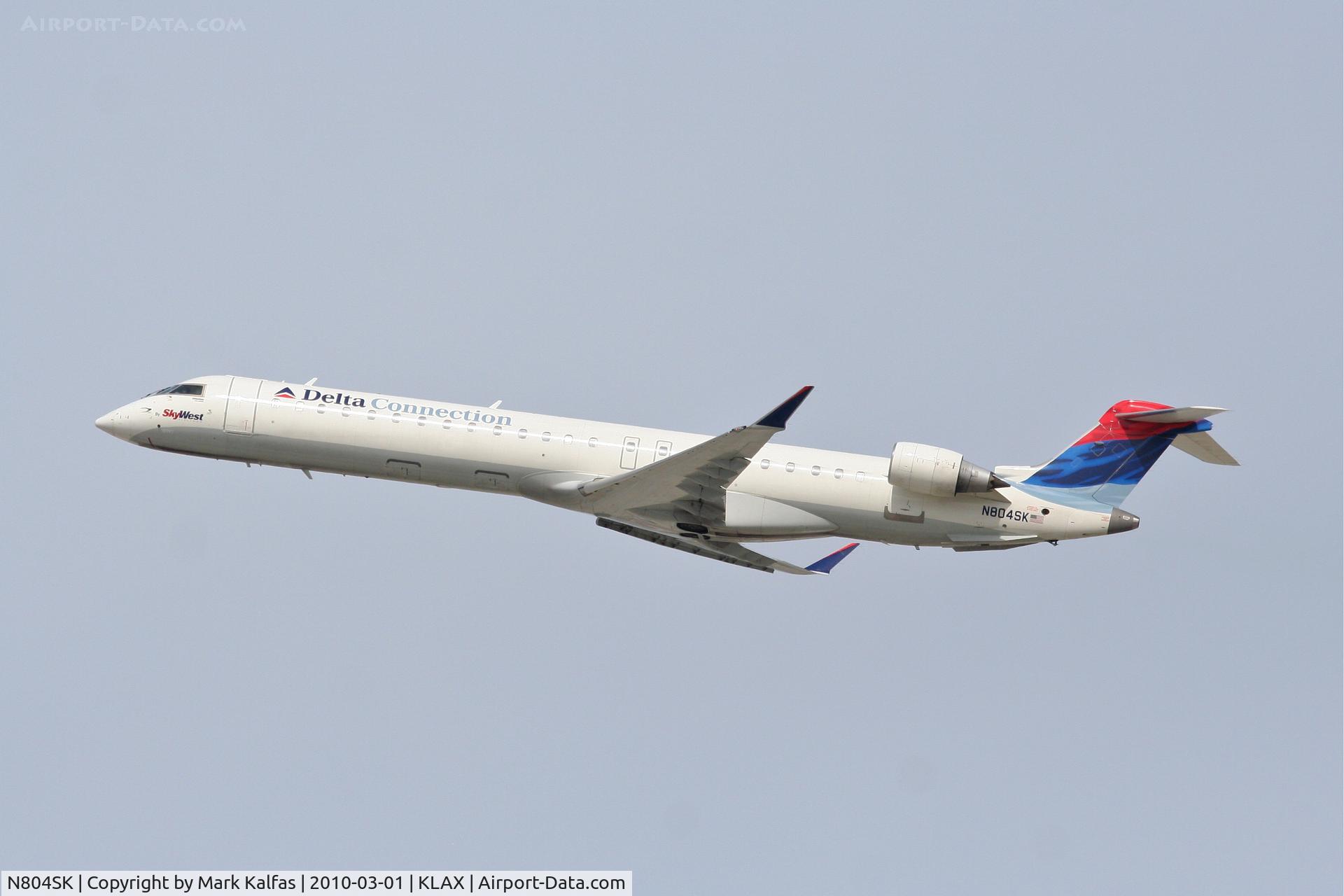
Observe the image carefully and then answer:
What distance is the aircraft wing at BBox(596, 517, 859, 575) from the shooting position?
1719 inches

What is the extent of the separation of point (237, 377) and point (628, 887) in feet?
59.0

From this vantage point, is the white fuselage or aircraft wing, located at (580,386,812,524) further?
the white fuselage

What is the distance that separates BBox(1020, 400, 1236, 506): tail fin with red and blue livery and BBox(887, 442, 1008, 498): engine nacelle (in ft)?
8.36

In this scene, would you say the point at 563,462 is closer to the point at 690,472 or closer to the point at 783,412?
the point at 690,472

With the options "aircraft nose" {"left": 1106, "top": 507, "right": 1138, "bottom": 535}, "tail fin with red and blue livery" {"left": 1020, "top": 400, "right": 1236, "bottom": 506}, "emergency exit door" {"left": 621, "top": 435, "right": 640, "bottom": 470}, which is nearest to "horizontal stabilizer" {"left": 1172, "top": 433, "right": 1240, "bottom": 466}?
"tail fin with red and blue livery" {"left": 1020, "top": 400, "right": 1236, "bottom": 506}

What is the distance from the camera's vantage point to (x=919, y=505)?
3988cm

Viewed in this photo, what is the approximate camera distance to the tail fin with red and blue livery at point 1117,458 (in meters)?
41.2

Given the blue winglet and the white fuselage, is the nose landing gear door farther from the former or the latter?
the blue winglet

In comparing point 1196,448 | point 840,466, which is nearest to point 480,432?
point 840,466

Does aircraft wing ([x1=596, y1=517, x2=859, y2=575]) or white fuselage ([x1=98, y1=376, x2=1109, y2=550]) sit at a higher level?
white fuselage ([x1=98, y1=376, x2=1109, y2=550])

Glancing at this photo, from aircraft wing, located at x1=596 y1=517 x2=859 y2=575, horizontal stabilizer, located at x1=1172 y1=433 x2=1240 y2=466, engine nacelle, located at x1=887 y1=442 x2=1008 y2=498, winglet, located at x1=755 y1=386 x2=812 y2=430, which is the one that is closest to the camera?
winglet, located at x1=755 y1=386 x2=812 y2=430

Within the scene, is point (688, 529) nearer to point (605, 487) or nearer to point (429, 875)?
point (605, 487)

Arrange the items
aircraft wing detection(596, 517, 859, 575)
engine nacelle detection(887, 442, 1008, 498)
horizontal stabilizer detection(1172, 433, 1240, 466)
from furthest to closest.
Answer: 1. aircraft wing detection(596, 517, 859, 575)
2. horizontal stabilizer detection(1172, 433, 1240, 466)
3. engine nacelle detection(887, 442, 1008, 498)

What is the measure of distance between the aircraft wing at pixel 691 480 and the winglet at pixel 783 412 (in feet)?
0.24
